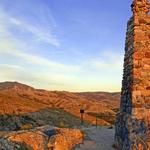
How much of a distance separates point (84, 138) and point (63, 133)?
1.04 metres

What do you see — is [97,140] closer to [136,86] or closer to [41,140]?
[41,140]

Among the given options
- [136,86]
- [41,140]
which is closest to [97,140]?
[41,140]

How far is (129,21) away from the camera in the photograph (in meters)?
14.9

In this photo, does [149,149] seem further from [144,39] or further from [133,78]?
[144,39]

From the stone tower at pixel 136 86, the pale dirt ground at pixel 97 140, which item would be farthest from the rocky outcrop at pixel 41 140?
the stone tower at pixel 136 86

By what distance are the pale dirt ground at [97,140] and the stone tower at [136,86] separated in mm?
604

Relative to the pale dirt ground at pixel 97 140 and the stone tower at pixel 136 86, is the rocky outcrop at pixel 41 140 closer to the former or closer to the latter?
the pale dirt ground at pixel 97 140

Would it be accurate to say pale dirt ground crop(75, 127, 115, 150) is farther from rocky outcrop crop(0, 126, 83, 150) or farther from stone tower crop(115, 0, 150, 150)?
stone tower crop(115, 0, 150, 150)

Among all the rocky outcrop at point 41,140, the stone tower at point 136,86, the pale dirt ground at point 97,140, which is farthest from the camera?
the pale dirt ground at point 97,140

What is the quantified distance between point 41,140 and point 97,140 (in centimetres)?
248

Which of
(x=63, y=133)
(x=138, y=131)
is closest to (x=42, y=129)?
(x=63, y=133)

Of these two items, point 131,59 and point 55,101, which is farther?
point 55,101

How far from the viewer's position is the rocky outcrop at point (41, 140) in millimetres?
13977

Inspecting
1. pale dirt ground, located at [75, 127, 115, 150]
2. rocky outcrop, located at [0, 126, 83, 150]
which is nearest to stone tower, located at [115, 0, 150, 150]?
pale dirt ground, located at [75, 127, 115, 150]
